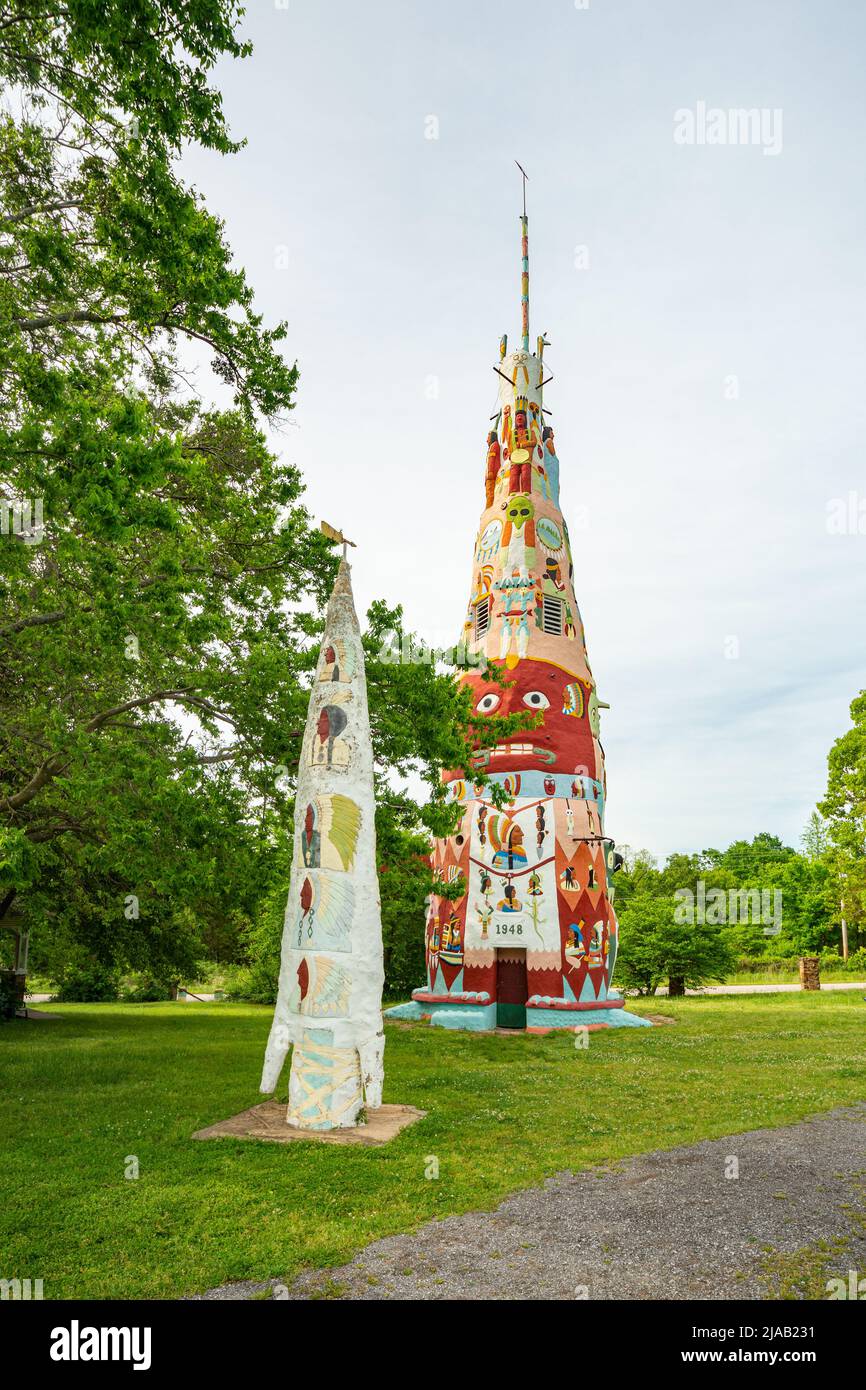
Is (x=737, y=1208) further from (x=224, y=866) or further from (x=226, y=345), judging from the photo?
(x=226, y=345)

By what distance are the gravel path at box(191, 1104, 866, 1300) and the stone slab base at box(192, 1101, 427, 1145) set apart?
2.97m

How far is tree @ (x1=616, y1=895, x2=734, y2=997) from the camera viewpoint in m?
34.0

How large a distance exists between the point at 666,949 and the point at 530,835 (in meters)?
14.1

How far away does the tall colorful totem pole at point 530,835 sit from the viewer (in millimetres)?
23781

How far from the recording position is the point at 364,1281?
6.50 m

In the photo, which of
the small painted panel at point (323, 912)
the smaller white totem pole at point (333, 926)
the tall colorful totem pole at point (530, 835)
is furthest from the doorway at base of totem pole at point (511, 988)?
the small painted panel at point (323, 912)

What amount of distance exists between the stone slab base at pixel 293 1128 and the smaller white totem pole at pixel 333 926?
0.22 meters

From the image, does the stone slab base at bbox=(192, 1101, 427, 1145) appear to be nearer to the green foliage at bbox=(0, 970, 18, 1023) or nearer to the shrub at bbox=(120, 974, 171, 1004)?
the green foliage at bbox=(0, 970, 18, 1023)

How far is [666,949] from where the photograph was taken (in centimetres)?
3428

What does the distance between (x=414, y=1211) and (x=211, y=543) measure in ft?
39.5

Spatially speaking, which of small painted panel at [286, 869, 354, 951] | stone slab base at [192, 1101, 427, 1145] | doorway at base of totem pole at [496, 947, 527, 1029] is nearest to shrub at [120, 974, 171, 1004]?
doorway at base of totem pole at [496, 947, 527, 1029]

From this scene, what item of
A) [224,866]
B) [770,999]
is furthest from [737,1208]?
[770,999]

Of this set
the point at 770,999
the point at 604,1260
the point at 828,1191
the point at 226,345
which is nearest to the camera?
the point at 604,1260

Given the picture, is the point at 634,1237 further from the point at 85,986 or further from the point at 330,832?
the point at 85,986
